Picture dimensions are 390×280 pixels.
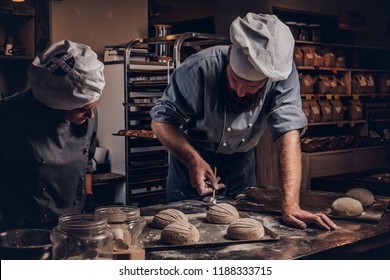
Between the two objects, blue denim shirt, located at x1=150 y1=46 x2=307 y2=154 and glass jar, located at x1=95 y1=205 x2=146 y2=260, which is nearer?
glass jar, located at x1=95 y1=205 x2=146 y2=260

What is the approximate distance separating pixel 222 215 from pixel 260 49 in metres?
0.55

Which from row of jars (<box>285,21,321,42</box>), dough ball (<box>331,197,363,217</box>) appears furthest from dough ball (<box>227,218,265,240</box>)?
row of jars (<box>285,21,321,42</box>)

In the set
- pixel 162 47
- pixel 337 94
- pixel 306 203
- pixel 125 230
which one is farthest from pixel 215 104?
pixel 337 94

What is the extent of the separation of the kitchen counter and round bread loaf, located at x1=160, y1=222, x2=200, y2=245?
0.02 meters

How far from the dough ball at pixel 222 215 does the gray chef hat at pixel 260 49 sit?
1.46ft

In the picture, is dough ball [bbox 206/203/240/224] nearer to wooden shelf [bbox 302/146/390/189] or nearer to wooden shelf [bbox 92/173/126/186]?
wooden shelf [bbox 92/173/126/186]

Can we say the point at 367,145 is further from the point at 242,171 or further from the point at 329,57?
the point at 242,171

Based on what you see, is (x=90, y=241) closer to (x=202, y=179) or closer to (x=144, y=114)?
(x=202, y=179)

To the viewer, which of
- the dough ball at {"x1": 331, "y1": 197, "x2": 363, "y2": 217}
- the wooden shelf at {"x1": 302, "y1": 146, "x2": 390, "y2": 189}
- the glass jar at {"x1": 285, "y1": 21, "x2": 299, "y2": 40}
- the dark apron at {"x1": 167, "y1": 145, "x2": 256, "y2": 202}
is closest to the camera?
the dough ball at {"x1": 331, "y1": 197, "x2": 363, "y2": 217}

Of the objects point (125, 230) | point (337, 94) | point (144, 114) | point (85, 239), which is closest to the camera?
point (85, 239)

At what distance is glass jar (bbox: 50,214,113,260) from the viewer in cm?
118

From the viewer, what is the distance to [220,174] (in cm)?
225

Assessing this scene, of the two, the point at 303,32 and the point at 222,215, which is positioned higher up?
the point at 303,32

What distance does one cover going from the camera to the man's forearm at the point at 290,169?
5.78ft
